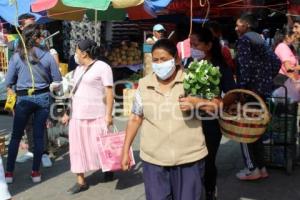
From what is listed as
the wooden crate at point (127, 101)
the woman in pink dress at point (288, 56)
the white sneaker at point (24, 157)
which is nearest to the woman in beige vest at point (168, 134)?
the woman in pink dress at point (288, 56)

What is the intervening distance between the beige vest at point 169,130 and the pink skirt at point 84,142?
190 centimetres

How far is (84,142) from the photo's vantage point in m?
5.38

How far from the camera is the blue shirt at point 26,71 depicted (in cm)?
556

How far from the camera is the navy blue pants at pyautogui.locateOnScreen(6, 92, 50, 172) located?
5594mm

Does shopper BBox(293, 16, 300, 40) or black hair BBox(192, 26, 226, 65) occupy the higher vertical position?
shopper BBox(293, 16, 300, 40)

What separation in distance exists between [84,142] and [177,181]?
2090 millimetres

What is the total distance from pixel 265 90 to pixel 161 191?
2120 mm

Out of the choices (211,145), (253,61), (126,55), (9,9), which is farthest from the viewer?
(126,55)

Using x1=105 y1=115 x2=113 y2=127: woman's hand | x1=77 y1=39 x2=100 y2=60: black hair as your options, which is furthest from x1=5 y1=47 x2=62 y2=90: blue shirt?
x1=105 y1=115 x2=113 y2=127: woman's hand

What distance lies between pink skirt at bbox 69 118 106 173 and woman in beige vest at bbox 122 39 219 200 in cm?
185

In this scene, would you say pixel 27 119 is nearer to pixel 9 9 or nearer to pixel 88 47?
pixel 88 47

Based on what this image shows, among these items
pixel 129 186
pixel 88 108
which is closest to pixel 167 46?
pixel 88 108

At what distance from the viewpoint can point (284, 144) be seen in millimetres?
5633

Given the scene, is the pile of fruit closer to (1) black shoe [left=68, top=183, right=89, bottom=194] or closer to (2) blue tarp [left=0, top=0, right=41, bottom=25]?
(2) blue tarp [left=0, top=0, right=41, bottom=25]
